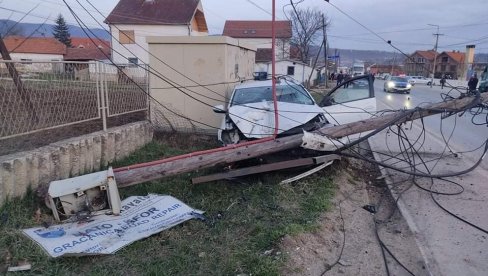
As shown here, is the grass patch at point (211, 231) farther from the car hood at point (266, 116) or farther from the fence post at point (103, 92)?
the fence post at point (103, 92)

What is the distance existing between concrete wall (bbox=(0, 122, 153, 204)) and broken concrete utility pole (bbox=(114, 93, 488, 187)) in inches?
34.8

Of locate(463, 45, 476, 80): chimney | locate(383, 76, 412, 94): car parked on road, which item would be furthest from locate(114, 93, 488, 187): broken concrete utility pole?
locate(463, 45, 476, 80): chimney

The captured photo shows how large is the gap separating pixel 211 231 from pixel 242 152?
5.49 feet

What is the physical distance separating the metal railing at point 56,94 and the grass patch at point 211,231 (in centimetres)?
159

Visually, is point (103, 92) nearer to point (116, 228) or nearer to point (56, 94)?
point (56, 94)

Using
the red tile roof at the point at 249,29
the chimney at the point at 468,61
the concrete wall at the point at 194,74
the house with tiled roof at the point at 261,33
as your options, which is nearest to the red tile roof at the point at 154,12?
the house with tiled roof at the point at 261,33

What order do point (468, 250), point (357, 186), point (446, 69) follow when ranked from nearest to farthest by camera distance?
point (468, 250) < point (357, 186) < point (446, 69)

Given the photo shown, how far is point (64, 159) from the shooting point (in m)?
5.80

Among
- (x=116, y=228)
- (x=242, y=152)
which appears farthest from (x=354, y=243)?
(x=116, y=228)

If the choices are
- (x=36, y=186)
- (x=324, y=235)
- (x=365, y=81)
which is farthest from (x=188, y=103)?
(x=324, y=235)

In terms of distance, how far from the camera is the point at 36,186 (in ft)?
17.4

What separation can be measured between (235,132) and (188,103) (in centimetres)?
304

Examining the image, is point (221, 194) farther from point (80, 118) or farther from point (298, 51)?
point (298, 51)

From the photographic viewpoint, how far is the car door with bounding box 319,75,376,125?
828cm
